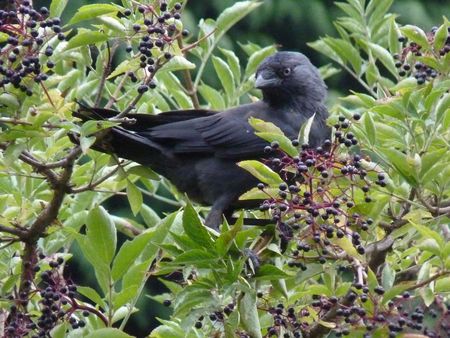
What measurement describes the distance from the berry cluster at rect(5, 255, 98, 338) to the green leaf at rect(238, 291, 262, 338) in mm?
393

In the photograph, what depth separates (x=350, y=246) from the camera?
8.48ft

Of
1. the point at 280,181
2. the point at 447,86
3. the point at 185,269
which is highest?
the point at 447,86

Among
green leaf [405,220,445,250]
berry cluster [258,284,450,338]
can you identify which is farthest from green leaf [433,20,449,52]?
berry cluster [258,284,450,338]

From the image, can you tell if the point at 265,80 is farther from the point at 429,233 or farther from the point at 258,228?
the point at 429,233

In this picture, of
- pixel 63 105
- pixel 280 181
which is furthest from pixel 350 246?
pixel 63 105

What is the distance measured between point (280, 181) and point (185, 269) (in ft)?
1.03

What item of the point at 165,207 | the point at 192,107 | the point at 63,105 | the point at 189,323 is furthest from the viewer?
the point at 165,207

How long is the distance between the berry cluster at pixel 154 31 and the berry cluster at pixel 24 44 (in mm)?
200

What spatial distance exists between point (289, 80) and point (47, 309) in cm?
207

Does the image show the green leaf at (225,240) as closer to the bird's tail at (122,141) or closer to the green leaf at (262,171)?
the green leaf at (262,171)

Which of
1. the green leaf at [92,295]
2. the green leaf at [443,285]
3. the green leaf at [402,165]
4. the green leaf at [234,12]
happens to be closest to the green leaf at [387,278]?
the green leaf at [443,285]

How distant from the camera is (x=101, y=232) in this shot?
2.66 m

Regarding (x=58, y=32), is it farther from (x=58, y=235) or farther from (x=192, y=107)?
(x=192, y=107)

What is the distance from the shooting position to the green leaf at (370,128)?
2.71 meters
